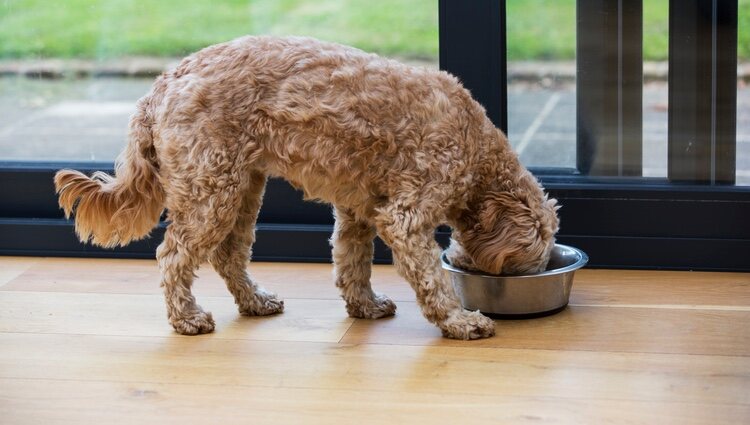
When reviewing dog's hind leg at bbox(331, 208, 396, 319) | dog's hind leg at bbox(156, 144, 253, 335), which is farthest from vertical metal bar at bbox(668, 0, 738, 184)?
dog's hind leg at bbox(156, 144, 253, 335)

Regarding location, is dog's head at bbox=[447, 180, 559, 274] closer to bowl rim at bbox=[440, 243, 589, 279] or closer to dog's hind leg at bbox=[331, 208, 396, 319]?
bowl rim at bbox=[440, 243, 589, 279]

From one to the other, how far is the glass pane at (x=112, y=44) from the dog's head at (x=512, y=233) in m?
1.11

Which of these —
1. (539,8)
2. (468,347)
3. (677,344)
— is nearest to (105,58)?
A: (539,8)

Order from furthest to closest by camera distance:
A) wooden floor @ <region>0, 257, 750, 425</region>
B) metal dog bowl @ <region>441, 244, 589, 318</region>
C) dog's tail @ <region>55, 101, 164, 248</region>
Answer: metal dog bowl @ <region>441, 244, 589, 318</region> < dog's tail @ <region>55, 101, 164, 248</region> < wooden floor @ <region>0, 257, 750, 425</region>

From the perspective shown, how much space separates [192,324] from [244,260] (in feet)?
1.12

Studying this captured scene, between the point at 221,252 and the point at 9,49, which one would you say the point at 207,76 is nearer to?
the point at 221,252

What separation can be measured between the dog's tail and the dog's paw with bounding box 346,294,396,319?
31.9 inches

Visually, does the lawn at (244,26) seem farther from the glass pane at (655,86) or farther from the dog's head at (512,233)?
the dog's head at (512,233)

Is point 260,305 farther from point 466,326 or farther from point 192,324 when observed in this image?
point 466,326

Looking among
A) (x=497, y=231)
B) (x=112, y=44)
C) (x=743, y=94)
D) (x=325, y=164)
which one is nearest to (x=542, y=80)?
(x=743, y=94)

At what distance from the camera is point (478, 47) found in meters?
4.54

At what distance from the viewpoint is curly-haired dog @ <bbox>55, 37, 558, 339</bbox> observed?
12.0ft

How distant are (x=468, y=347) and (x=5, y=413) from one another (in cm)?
147

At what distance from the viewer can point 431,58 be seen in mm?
4723
